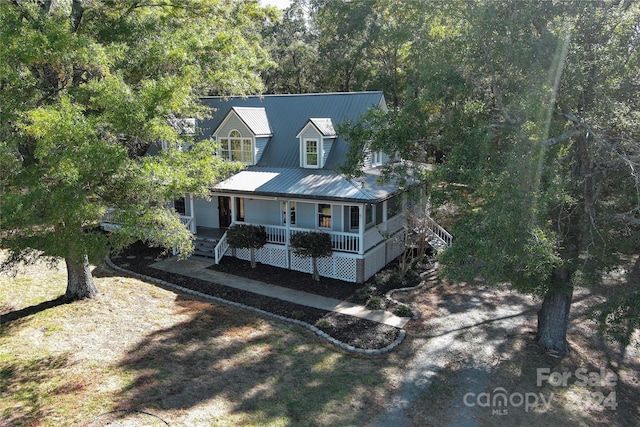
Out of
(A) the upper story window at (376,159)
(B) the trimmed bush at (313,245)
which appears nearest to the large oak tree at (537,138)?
Answer: (B) the trimmed bush at (313,245)

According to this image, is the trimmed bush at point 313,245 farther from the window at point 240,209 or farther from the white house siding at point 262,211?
the window at point 240,209

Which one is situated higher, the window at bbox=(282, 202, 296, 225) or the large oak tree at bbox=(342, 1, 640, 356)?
the large oak tree at bbox=(342, 1, 640, 356)

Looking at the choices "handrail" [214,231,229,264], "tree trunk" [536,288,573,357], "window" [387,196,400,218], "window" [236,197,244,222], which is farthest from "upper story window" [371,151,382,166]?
"tree trunk" [536,288,573,357]

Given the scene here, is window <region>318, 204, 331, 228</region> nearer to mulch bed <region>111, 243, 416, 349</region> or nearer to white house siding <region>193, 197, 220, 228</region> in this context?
mulch bed <region>111, 243, 416, 349</region>

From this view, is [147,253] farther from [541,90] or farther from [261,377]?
[541,90]

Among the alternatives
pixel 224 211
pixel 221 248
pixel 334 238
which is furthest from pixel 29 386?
pixel 224 211

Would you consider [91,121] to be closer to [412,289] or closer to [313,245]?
[313,245]
